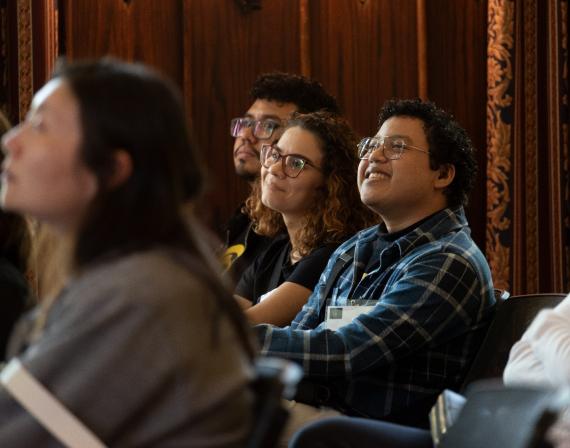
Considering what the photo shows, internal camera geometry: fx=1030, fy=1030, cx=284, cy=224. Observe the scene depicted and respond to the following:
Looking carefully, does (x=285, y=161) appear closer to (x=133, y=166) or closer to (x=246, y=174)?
(x=246, y=174)

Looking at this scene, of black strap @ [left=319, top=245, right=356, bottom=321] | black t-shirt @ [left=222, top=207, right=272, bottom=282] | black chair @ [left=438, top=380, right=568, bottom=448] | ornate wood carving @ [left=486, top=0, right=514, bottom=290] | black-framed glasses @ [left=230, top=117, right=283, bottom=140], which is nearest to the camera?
black chair @ [left=438, top=380, right=568, bottom=448]

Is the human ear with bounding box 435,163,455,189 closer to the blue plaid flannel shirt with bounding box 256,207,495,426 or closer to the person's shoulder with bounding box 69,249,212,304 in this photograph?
the blue plaid flannel shirt with bounding box 256,207,495,426

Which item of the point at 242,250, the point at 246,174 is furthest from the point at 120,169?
the point at 246,174

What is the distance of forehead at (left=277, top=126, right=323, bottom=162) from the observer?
328 centimetres

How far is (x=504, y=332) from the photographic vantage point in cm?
251

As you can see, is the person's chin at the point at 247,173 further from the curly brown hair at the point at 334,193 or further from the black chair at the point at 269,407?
the black chair at the point at 269,407

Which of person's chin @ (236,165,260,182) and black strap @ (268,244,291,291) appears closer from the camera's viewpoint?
black strap @ (268,244,291,291)

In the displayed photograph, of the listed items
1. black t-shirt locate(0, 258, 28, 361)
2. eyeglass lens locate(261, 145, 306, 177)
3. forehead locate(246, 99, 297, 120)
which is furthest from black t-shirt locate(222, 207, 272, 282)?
black t-shirt locate(0, 258, 28, 361)

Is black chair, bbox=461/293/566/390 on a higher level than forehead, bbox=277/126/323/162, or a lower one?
lower

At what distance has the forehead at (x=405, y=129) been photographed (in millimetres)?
2936

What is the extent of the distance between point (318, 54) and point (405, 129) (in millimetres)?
1339

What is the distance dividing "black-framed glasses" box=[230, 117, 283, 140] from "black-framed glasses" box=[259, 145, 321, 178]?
42 centimetres

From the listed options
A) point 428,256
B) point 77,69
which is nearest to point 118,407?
point 77,69

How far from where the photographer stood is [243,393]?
49.2 inches
